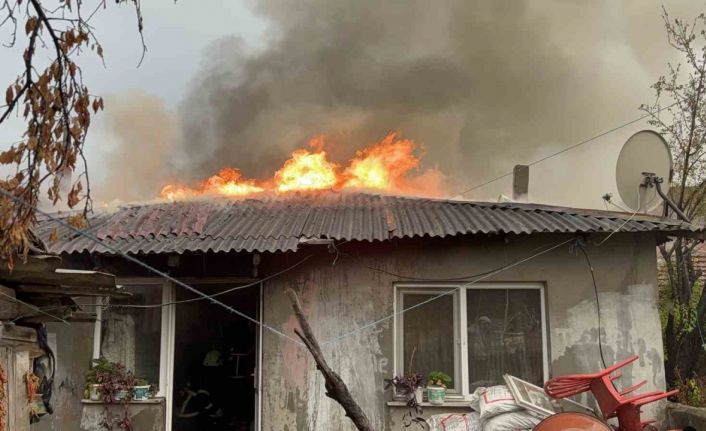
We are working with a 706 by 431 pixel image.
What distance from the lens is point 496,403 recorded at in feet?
20.5

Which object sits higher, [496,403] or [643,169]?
[643,169]

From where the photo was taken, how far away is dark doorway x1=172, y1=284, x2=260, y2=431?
9.86 meters

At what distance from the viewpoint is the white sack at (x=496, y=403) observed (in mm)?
6188

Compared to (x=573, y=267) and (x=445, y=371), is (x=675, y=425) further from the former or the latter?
(x=445, y=371)

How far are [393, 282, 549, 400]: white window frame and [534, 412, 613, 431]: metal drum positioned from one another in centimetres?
153

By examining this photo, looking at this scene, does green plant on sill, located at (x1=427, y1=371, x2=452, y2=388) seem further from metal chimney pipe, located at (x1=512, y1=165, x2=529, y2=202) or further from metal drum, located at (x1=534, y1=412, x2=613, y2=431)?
metal chimney pipe, located at (x1=512, y1=165, x2=529, y2=202)

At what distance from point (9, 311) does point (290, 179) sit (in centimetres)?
672

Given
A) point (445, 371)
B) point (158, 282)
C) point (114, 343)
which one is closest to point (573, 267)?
point (445, 371)

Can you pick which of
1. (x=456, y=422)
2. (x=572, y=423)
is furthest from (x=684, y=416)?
(x=456, y=422)

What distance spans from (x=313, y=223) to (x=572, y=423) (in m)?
3.75

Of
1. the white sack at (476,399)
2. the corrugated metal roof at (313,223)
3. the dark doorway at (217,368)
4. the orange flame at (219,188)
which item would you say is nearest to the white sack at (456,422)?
the white sack at (476,399)

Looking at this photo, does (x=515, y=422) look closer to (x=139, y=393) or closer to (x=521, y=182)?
(x=139, y=393)

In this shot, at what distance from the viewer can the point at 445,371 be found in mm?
7168

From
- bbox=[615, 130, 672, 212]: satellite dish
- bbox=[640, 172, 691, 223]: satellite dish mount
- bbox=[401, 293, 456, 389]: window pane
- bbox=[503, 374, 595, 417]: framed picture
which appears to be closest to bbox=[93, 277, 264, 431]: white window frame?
bbox=[401, 293, 456, 389]: window pane
